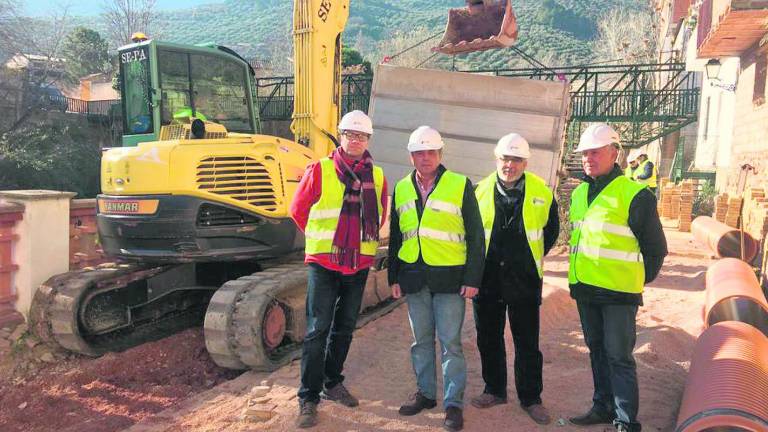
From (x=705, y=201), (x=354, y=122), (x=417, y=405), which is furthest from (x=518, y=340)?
(x=705, y=201)

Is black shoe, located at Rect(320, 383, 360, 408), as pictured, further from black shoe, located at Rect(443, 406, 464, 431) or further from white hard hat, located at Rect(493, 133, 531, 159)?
white hard hat, located at Rect(493, 133, 531, 159)

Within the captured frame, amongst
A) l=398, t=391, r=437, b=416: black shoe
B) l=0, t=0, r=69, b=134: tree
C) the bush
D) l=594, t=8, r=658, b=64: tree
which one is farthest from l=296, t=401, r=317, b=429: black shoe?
l=594, t=8, r=658, b=64: tree

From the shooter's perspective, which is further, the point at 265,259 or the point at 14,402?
the point at 265,259

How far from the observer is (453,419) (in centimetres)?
384

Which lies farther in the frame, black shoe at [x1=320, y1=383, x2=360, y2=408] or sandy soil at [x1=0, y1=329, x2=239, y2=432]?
sandy soil at [x1=0, y1=329, x2=239, y2=432]

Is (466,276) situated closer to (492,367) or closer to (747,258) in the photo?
(492,367)

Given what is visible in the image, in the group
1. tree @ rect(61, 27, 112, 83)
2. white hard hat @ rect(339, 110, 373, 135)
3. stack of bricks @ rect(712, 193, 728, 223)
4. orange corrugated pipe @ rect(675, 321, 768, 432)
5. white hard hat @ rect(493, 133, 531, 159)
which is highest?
tree @ rect(61, 27, 112, 83)

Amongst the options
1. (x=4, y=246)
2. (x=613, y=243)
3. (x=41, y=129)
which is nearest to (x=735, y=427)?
(x=613, y=243)

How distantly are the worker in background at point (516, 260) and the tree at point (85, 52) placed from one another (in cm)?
3511

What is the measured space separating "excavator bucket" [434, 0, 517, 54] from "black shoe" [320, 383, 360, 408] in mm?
5079

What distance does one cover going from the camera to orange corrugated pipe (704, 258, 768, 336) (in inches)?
194

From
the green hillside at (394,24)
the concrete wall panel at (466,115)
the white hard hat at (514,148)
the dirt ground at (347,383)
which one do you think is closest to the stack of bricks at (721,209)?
the dirt ground at (347,383)

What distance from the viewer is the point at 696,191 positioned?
54.6 ft

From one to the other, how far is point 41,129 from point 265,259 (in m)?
17.4
